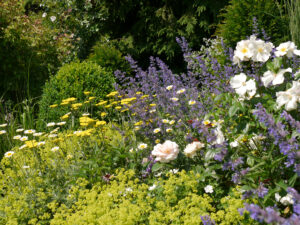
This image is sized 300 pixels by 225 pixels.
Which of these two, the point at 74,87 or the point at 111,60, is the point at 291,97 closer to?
the point at 74,87

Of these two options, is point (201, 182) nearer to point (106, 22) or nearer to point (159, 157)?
point (159, 157)

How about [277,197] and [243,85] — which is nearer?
[277,197]

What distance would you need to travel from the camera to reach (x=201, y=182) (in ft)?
8.84

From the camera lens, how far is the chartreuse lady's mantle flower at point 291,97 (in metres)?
2.09

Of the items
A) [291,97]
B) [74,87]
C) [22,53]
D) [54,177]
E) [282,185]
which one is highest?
[291,97]

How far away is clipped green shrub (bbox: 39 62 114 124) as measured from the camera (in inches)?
220

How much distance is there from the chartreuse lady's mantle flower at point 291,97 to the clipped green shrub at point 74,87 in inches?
146

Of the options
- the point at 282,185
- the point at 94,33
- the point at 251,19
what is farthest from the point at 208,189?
the point at 94,33

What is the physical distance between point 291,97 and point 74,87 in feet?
13.5

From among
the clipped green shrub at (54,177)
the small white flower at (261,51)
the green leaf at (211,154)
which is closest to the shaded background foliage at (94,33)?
the clipped green shrub at (54,177)

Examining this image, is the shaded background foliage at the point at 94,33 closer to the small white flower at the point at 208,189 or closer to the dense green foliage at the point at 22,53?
the dense green foliage at the point at 22,53

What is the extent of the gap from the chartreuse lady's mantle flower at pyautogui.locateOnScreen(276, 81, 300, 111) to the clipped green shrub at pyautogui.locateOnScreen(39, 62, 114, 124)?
372cm

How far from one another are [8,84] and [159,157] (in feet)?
18.5

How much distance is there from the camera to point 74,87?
18.6 ft
